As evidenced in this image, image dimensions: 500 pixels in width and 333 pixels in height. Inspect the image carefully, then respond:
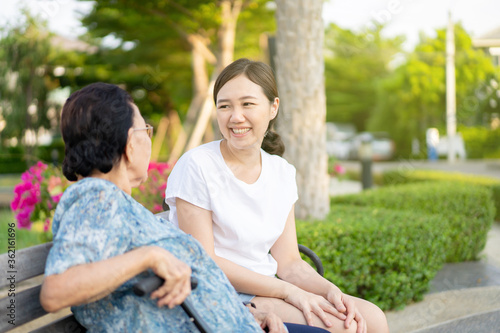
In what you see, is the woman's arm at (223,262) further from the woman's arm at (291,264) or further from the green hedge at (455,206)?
the green hedge at (455,206)

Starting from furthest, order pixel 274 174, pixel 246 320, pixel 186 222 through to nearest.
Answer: pixel 274 174 < pixel 186 222 < pixel 246 320

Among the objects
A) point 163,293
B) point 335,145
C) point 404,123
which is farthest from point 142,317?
point 404,123

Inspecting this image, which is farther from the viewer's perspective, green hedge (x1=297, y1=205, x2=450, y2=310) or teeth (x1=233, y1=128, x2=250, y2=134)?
green hedge (x1=297, y1=205, x2=450, y2=310)

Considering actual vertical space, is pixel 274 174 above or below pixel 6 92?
below

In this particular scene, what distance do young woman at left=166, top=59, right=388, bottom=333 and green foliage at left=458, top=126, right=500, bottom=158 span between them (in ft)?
71.0

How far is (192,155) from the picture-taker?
2.09 m

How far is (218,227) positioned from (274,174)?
0.37 m

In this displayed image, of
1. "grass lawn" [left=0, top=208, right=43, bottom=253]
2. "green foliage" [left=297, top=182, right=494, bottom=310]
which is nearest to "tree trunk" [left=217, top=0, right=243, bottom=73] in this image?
"grass lawn" [left=0, top=208, right=43, bottom=253]

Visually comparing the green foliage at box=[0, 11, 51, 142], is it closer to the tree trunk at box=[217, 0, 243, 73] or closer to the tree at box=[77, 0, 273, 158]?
the tree at box=[77, 0, 273, 158]

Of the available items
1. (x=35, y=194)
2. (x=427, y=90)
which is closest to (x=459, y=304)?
(x=35, y=194)

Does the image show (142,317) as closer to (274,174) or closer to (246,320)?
(246,320)

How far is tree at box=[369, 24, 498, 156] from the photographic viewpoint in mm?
21922

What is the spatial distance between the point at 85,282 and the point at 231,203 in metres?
0.85

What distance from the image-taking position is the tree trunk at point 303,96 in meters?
4.38
